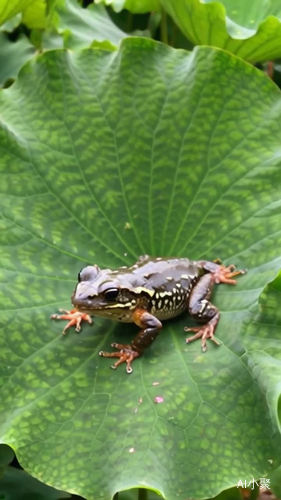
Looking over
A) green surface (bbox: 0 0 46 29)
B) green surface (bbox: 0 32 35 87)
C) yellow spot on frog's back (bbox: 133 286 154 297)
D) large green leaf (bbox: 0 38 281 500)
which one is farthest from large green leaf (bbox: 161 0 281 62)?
yellow spot on frog's back (bbox: 133 286 154 297)

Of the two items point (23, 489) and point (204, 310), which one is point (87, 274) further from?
point (23, 489)

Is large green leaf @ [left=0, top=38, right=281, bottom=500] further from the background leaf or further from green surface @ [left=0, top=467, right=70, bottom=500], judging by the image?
the background leaf

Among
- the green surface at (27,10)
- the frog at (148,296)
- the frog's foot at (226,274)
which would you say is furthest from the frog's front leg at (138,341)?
the green surface at (27,10)

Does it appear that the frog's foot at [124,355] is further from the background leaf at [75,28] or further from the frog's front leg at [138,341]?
the background leaf at [75,28]

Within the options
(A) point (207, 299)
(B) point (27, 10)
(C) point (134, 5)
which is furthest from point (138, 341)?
(B) point (27, 10)

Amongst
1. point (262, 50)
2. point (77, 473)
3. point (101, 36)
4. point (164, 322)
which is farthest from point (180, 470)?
point (101, 36)

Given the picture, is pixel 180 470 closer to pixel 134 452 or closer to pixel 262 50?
pixel 134 452

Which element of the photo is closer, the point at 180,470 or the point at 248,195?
the point at 180,470
